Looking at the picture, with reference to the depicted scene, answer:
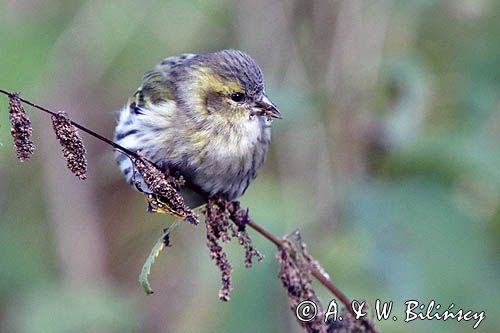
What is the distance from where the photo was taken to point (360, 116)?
3600 millimetres

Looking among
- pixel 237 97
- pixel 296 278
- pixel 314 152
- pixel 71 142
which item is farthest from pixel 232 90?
pixel 71 142

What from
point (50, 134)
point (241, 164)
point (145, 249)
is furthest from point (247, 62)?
point (145, 249)

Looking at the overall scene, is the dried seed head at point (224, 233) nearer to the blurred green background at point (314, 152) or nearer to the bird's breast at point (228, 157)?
the bird's breast at point (228, 157)

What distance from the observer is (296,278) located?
2234 millimetres

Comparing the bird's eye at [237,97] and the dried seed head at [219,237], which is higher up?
the bird's eye at [237,97]

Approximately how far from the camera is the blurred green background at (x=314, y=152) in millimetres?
3059

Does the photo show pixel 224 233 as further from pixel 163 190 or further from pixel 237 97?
pixel 237 97

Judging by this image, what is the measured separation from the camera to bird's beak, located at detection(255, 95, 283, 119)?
2.97 metres

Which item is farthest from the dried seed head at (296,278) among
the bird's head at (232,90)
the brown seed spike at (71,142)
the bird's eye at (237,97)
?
the bird's eye at (237,97)

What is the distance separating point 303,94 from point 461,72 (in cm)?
65

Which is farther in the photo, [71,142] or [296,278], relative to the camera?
[296,278]

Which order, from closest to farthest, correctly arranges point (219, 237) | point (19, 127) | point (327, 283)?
point (19, 127) < point (327, 283) < point (219, 237)

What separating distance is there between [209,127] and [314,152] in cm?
81

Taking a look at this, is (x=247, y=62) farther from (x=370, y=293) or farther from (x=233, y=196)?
(x=370, y=293)
